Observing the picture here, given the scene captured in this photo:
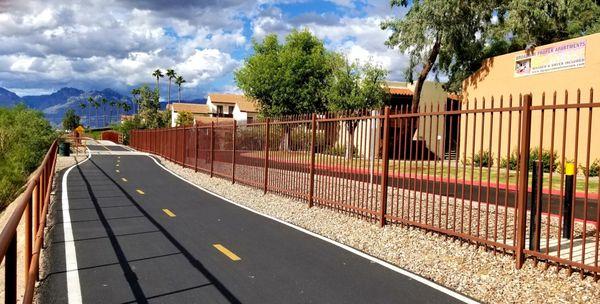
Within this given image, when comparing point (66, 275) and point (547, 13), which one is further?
point (547, 13)

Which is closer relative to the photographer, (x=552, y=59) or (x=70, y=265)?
(x=70, y=265)

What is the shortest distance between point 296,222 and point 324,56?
44304mm

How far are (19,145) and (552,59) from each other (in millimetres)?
28625

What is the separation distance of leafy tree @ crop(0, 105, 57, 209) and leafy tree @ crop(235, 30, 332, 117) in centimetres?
2074

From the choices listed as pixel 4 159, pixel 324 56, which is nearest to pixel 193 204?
pixel 4 159

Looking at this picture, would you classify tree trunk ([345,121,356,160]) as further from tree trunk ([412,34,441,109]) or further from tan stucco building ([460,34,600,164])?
tree trunk ([412,34,441,109])

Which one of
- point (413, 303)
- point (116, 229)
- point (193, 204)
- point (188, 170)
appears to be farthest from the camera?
point (188, 170)

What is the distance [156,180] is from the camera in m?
20.2

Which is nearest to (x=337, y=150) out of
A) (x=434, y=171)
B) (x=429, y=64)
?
(x=434, y=171)

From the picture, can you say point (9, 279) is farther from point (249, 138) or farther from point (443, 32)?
point (443, 32)

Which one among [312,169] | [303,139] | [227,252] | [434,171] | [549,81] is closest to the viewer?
Answer: [227,252]

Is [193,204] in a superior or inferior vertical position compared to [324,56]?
inferior

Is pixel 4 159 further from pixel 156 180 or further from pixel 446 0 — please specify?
pixel 446 0

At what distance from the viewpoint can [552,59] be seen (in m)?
22.5
